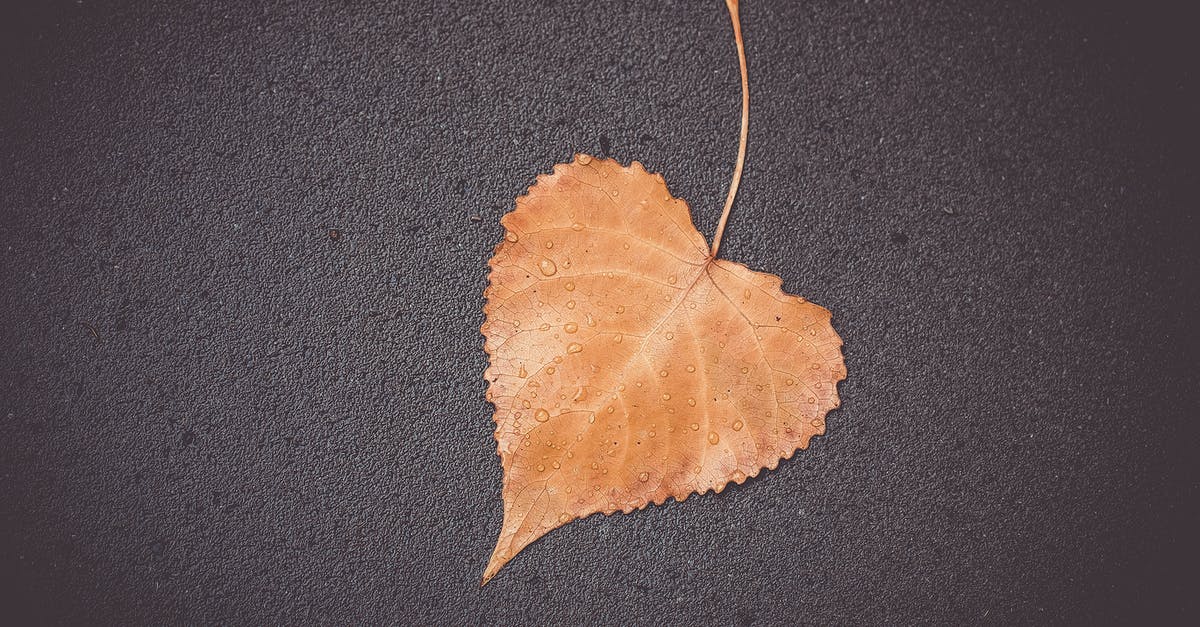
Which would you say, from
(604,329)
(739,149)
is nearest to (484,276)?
(604,329)

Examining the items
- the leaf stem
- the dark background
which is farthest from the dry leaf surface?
the dark background

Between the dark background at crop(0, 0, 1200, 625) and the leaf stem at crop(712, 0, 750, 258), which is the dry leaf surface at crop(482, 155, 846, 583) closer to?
the leaf stem at crop(712, 0, 750, 258)

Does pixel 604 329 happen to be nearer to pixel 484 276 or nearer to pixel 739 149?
pixel 484 276

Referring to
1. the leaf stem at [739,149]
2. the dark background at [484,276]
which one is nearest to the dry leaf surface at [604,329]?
the leaf stem at [739,149]

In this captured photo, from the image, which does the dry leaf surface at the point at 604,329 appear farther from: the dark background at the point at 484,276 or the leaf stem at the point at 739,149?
the dark background at the point at 484,276

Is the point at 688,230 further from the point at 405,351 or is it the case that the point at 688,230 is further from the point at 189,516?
the point at 189,516

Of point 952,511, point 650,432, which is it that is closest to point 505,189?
point 650,432

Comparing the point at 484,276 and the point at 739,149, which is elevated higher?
the point at 739,149
